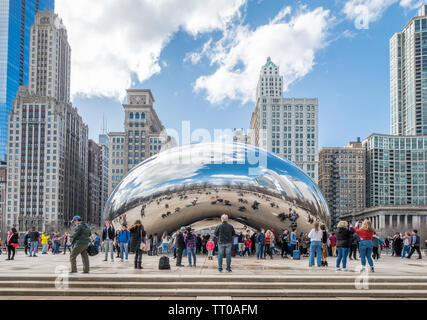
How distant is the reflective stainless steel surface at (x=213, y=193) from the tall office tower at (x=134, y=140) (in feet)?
316

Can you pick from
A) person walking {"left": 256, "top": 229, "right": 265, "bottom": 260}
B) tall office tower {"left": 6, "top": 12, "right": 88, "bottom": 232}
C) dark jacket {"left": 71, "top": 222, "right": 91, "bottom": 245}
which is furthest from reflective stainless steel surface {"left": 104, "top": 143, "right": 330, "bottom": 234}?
tall office tower {"left": 6, "top": 12, "right": 88, "bottom": 232}

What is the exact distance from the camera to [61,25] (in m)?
156

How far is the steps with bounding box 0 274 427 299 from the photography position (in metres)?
9.03

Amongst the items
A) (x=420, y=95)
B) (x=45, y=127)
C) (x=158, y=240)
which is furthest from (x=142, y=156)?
(x=420, y=95)

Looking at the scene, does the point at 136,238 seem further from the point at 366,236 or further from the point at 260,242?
the point at 366,236

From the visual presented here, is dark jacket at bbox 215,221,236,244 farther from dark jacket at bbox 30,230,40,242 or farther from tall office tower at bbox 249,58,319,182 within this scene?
tall office tower at bbox 249,58,319,182

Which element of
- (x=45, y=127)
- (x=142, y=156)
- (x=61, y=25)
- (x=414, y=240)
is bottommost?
(x=414, y=240)

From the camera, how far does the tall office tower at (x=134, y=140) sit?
11744 cm

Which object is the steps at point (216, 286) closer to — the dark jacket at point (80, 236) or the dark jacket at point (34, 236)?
the dark jacket at point (80, 236)

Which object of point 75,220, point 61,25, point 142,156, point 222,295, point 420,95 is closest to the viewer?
point 222,295

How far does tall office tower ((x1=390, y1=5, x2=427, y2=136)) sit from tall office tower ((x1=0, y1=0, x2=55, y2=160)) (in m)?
154

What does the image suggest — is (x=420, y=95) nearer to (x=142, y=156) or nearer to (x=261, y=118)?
(x=261, y=118)

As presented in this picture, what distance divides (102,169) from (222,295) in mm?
176531
